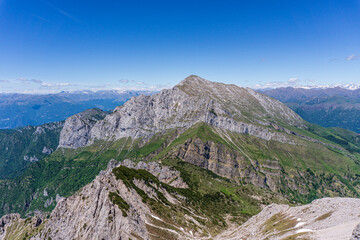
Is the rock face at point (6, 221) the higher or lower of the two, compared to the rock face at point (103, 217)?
lower

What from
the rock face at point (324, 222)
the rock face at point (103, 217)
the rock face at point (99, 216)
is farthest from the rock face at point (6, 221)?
the rock face at point (324, 222)

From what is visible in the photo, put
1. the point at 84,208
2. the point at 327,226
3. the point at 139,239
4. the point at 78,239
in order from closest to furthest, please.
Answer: the point at 327,226, the point at 139,239, the point at 78,239, the point at 84,208

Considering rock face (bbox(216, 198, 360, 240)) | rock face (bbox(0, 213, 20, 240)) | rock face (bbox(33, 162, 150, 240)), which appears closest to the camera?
rock face (bbox(216, 198, 360, 240))

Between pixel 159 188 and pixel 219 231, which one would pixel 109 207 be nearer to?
pixel 159 188

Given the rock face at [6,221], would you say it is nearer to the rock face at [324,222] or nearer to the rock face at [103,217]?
the rock face at [103,217]

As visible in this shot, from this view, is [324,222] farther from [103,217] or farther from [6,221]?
[6,221]

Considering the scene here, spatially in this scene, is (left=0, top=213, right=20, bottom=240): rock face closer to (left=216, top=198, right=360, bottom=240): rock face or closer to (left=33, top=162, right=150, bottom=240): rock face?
(left=33, top=162, right=150, bottom=240): rock face

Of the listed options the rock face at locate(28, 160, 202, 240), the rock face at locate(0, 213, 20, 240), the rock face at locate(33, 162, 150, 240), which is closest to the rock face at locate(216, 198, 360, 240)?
the rock face at locate(28, 160, 202, 240)

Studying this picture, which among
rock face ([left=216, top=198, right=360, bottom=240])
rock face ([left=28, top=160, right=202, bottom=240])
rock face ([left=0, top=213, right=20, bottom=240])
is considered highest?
rock face ([left=216, top=198, right=360, bottom=240])

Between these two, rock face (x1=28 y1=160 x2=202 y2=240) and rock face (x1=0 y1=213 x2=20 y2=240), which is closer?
rock face (x1=28 y1=160 x2=202 y2=240)

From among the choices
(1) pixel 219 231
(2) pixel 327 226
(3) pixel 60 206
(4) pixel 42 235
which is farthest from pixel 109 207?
(2) pixel 327 226

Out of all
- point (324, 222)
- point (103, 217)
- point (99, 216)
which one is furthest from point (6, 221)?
point (324, 222)
